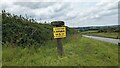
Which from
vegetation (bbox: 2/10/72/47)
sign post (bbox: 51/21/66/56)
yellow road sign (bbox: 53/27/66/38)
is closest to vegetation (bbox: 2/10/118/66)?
vegetation (bbox: 2/10/72/47)

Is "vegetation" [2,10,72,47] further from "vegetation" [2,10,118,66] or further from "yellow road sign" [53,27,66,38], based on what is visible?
"yellow road sign" [53,27,66,38]

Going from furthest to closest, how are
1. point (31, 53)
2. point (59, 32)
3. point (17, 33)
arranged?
1. point (17, 33)
2. point (31, 53)
3. point (59, 32)

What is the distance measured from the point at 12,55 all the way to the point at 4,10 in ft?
15.0

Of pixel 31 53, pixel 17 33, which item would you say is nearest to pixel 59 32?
pixel 31 53

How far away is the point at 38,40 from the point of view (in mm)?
12797

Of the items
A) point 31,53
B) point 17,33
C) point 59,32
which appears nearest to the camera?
point 59,32

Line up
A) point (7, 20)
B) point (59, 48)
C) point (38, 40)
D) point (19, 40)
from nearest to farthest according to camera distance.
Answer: point (59, 48), point (19, 40), point (7, 20), point (38, 40)

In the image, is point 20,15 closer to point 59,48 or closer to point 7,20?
point 7,20

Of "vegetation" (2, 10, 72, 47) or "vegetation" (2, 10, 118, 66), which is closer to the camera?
"vegetation" (2, 10, 118, 66)

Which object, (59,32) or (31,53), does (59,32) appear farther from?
(31,53)

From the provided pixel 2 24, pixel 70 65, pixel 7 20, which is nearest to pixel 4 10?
pixel 7 20

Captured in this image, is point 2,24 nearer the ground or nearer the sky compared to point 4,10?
nearer the ground

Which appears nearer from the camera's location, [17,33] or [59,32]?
[59,32]

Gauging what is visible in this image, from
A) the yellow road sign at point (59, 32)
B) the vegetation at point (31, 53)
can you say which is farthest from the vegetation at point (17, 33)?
the yellow road sign at point (59, 32)
